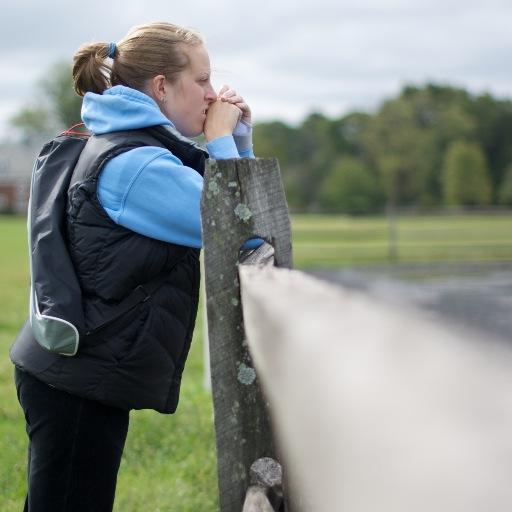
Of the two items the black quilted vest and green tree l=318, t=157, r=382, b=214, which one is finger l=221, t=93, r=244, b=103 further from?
green tree l=318, t=157, r=382, b=214

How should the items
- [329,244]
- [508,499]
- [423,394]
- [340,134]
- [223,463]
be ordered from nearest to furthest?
[508,499] → [423,394] → [223,463] → [329,244] → [340,134]

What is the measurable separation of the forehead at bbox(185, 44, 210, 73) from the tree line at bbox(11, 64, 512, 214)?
52.3m

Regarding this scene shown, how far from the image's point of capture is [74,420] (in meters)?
2.46

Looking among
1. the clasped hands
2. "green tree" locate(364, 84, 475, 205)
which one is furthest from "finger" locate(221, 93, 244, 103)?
"green tree" locate(364, 84, 475, 205)

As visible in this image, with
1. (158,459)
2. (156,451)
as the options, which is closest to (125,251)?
(158,459)

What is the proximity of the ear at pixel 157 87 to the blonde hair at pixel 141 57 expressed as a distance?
0.01m

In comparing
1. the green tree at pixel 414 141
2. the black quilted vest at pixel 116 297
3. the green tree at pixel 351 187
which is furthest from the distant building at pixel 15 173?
the black quilted vest at pixel 116 297

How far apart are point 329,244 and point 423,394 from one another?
94.7ft

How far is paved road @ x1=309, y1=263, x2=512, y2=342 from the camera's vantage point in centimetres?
1245

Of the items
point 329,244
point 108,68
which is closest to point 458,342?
point 108,68

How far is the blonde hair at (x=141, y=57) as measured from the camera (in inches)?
98.2

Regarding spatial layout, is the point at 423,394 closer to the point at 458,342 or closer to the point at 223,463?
the point at 458,342

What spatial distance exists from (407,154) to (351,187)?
4.67 m

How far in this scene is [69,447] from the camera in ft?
8.12
